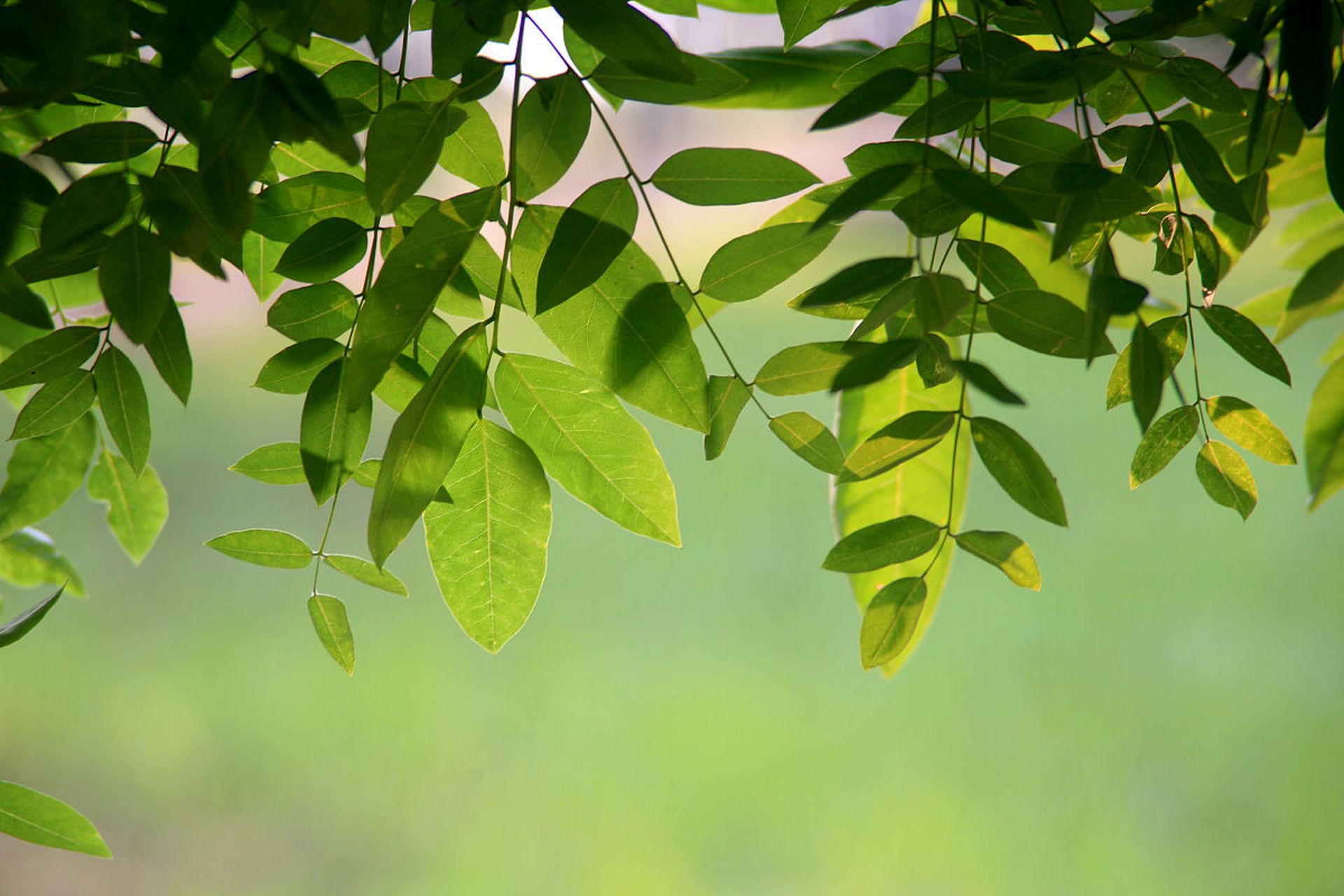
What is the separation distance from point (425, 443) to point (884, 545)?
104 millimetres

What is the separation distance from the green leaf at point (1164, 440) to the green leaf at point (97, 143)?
0.68 feet

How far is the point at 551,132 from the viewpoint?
0.19m

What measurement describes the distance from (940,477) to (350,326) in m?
0.23

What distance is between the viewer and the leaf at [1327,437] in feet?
0.77

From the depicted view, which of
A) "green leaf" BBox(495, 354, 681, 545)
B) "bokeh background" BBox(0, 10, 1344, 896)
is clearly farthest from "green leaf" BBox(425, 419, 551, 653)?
"bokeh background" BBox(0, 10, 1344, 896)

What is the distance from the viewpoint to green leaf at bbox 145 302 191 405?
194 mm

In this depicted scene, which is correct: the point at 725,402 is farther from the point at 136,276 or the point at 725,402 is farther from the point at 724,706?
the point at 724,706

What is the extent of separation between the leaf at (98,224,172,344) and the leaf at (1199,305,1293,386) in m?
0.20

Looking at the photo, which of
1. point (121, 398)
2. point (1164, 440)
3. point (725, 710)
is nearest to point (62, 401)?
point (121, 398)

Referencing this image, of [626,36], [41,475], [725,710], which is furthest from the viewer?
[725,710]

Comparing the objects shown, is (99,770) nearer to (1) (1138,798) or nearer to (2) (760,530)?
(2) (760,530)

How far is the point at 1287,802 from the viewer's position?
1023mm

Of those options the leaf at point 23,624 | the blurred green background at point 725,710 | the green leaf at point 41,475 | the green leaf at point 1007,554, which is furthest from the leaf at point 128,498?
the blurred green background at point 725,710

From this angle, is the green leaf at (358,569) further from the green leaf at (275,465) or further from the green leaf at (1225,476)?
the green leaf at (1225,476)
